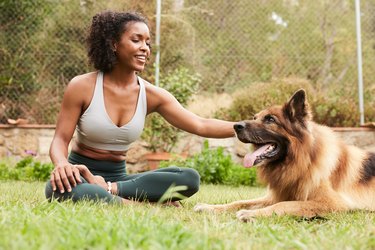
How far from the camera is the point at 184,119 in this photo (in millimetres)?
4938

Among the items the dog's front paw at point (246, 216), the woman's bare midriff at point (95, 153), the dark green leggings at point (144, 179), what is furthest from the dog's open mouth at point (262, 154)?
the woman's bare midriff at point (95, 153)

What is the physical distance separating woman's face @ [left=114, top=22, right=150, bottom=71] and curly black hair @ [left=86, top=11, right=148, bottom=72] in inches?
2.0

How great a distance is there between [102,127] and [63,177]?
616mm

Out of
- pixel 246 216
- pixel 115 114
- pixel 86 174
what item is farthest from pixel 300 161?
pixel 86 174

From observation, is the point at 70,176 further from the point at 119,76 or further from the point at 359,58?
the point at 359,58

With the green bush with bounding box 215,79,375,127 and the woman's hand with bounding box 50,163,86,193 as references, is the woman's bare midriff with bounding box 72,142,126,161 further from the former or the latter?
the green bush with bounding box 215,79,375,127

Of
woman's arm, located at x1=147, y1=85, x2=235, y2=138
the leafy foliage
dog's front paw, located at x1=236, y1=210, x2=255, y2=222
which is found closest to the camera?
dog's front paw, located at x1=236, y1=210, x2=255, y2=222

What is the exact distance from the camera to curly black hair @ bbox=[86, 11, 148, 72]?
463 centimetres

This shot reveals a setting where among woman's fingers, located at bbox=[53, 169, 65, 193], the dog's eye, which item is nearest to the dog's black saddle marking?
the dog's eye

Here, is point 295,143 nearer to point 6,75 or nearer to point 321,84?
point 321,84

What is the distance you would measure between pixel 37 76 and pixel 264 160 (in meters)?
6.32

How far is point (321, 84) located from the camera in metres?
10.0

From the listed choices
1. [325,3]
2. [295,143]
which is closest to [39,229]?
[295,143]

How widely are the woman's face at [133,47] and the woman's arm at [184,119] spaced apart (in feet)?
1.12
